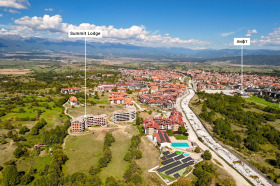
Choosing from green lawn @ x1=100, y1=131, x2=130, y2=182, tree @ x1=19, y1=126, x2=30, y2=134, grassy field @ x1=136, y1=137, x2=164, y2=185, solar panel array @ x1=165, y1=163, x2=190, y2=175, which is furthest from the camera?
tree @ x1=19, y1=126, x2=30, y2=134

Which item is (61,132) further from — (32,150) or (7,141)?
(7,141)

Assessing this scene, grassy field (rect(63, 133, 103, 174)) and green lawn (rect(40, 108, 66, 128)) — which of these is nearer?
grassy field (rect(63, 133, 103, 174))

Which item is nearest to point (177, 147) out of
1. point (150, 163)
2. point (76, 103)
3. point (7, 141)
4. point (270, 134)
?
point (150, 163)

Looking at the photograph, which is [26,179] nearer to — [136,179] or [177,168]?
[136,179]

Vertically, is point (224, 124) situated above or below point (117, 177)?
above

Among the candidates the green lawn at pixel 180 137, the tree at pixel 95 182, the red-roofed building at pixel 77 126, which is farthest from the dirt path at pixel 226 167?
the red-roofed building at pixel 77 126

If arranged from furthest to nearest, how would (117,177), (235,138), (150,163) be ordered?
1. (235,138)
2. (150,163)
3. (117,177)

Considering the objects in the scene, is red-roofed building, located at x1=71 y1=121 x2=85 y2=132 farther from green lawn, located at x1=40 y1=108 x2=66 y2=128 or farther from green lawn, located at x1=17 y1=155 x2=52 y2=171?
green lawn, located at x1=17 y1=155 x2=52 y2=171

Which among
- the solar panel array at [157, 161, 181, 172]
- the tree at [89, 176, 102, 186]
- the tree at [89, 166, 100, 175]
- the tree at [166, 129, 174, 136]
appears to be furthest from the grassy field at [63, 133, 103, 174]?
the tree at [166, 129, 174, 136]
